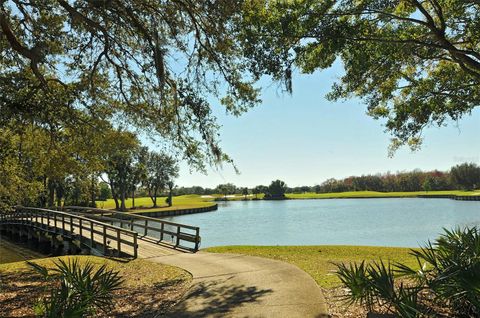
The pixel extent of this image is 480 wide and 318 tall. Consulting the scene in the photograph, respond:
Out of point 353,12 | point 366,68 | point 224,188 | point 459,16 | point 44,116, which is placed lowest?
point 224,188

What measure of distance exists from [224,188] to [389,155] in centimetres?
961

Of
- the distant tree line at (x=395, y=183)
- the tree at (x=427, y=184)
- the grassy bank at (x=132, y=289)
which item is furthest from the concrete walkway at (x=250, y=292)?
the tree at (x=427, y=184)

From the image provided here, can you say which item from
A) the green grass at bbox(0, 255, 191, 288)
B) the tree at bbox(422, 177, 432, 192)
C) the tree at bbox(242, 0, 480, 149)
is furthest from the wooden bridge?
the tree at bbox(422, 177, 432, 192)

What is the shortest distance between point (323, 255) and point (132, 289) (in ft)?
28.1

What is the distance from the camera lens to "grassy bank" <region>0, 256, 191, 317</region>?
7.79 metres

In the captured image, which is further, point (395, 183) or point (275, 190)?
point (395, 183)

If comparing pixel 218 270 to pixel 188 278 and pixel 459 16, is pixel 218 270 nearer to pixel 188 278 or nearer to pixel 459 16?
pixel 188 278

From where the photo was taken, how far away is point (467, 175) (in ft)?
404

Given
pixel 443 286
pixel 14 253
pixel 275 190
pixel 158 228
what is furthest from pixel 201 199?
pixel 443 286

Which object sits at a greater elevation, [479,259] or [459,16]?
[459,16]

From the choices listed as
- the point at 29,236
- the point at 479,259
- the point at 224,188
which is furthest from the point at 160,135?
the point at 29,236

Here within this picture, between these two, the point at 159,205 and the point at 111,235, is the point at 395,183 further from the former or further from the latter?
the point at 111,235

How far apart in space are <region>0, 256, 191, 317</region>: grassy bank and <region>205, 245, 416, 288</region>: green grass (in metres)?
3.59

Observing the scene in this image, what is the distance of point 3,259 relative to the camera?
78.1 ft
